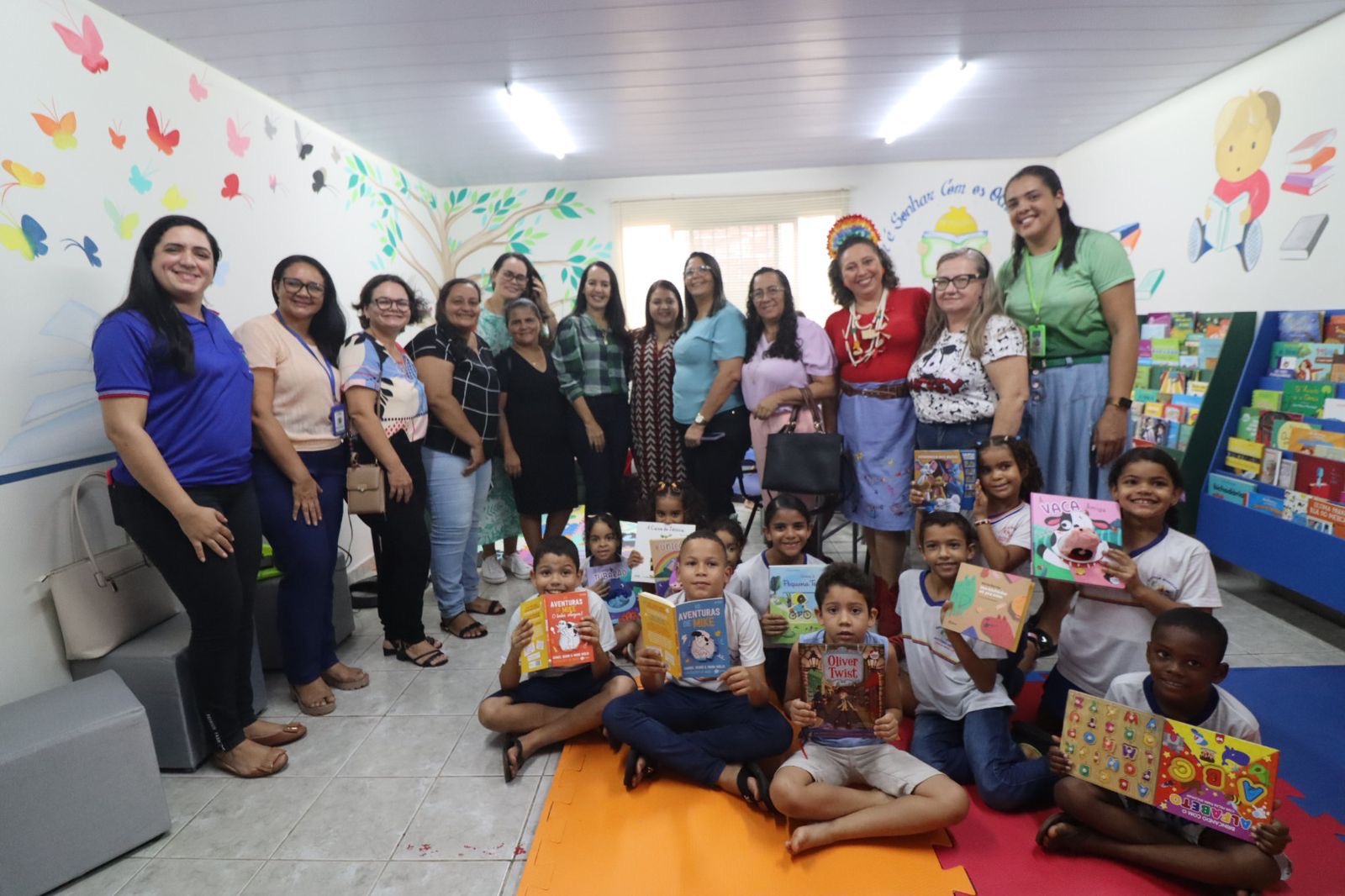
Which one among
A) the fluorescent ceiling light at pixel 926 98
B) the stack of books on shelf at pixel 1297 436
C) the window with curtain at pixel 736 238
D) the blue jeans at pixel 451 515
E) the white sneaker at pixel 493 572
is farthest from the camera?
the window with curtain at pixel 736 238

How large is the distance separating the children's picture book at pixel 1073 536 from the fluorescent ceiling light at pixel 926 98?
8.94ft

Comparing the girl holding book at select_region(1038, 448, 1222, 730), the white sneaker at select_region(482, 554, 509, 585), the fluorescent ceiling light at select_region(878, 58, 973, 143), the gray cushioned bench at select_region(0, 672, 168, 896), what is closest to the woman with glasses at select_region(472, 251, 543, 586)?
the white sneaker at select_region(482, 554, 509, 585)

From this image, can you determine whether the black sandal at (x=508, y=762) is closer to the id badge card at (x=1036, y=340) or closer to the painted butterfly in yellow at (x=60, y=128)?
the id badge card at (x=1036, y=340)

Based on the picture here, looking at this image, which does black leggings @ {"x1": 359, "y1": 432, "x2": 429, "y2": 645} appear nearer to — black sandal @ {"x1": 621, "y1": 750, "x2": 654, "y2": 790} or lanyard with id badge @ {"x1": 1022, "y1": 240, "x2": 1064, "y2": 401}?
black sandal @ {"x1": 621, "y1": 750, "x2": 654, "y2": 790}

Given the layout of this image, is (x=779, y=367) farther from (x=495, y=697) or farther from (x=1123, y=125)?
(x=1123, y=125)

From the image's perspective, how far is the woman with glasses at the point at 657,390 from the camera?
344 centimetres

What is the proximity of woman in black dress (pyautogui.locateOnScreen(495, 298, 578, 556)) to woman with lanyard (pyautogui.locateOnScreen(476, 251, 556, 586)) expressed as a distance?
112mm

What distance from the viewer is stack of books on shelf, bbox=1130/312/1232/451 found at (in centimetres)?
379

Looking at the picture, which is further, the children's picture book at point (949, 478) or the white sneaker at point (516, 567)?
the white sneaker at point (516, 567)

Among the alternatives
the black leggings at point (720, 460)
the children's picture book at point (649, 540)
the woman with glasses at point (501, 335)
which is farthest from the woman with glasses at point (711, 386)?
Answer: the woman with glasses at point (501, 335)

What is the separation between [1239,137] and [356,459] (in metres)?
4.94

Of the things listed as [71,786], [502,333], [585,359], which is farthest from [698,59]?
[71,786]

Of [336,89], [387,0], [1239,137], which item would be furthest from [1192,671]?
[336,89]

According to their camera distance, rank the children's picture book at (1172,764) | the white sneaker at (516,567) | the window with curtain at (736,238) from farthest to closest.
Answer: the window with curtain at (736,238) < the white sneaker at (516,567) < the children's picture book at (1172,764)
